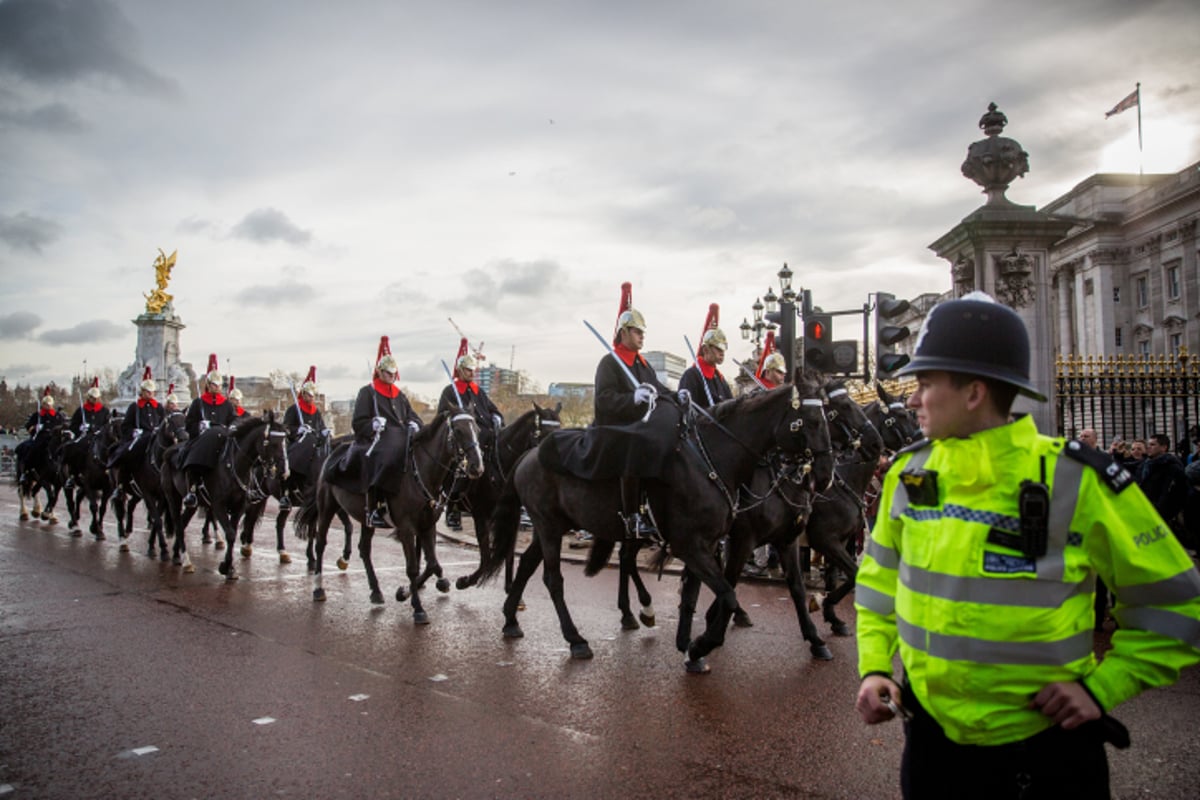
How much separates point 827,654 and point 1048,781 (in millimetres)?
5592

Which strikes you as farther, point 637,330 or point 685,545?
point 637,330

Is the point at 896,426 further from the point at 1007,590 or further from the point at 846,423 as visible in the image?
the point at 1007,590

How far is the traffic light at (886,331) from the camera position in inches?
388

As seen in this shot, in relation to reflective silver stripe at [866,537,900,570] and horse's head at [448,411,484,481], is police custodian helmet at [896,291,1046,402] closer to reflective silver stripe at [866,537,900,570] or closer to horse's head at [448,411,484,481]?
reflective silver stripe at [866,537,900,570]

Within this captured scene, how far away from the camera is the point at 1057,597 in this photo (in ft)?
7.27

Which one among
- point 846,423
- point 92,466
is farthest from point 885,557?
point 92,466

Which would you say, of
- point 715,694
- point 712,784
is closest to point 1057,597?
point 712,784

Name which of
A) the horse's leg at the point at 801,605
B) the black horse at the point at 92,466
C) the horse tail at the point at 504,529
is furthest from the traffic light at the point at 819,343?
the black horse at the point at 92,466

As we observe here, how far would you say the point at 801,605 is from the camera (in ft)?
25.9

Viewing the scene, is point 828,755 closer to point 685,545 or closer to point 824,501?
point 685,545

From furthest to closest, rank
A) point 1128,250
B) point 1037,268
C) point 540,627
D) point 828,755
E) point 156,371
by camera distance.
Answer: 1. point 1128,250
2. point 156,371
3. point 1037,268
4. point 540,627
5. point 828,755

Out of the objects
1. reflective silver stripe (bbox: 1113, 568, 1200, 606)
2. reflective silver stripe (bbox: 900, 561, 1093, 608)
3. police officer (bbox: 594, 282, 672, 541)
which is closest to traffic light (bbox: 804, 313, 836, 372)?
police officer (bbox: 594, 282, 672, 541)

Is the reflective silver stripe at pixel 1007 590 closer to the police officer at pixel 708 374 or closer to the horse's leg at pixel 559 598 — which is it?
the horse's leg at pixel 559 598

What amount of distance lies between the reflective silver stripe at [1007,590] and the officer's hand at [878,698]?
327 millimetres
